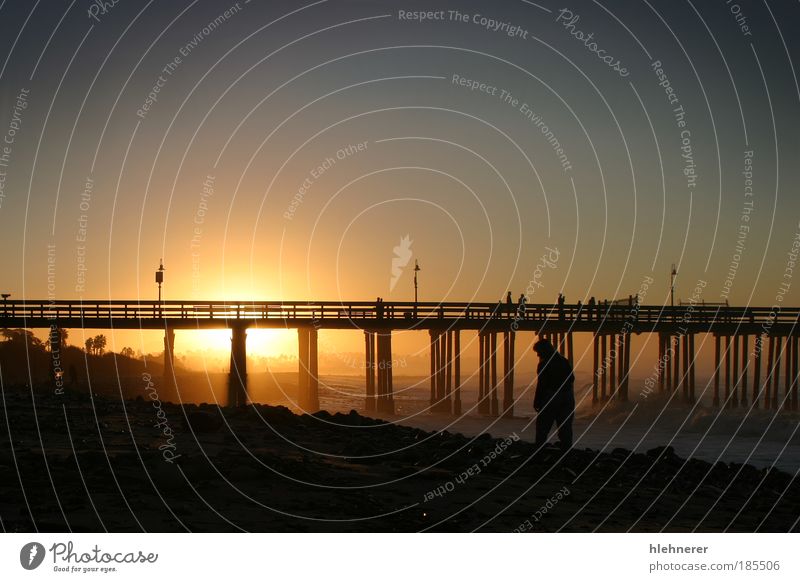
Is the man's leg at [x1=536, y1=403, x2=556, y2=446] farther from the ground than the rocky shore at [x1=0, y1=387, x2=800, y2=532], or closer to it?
farther from the ground

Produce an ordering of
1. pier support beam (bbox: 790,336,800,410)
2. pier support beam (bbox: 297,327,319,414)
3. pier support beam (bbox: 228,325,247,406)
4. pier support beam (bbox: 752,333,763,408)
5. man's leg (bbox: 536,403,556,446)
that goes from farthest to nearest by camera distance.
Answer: pier support beam (bbox: 790,336,800,410) → pier support beam (bbox: 297,327,319,414) → pier support beam (bbox: 752,333,763,408) → pier support beam (bbox: 228,325,247,406) → man's leg (bbox: 536,403,556,446)

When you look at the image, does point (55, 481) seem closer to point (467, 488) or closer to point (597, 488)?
point (467, 488)

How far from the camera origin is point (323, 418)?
21.0 m

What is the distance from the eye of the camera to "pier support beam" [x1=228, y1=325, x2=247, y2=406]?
111ft

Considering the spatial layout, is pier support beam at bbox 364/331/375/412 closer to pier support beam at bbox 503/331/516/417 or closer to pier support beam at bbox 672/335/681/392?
pier support beam at bbox 503/331/516/417

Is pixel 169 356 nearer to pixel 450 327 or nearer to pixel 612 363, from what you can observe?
pixel 450 327

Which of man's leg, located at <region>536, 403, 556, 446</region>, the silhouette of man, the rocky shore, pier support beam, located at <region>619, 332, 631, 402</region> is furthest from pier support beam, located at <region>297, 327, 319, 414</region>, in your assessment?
the silhouette of man

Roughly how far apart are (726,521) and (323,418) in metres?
10.4
